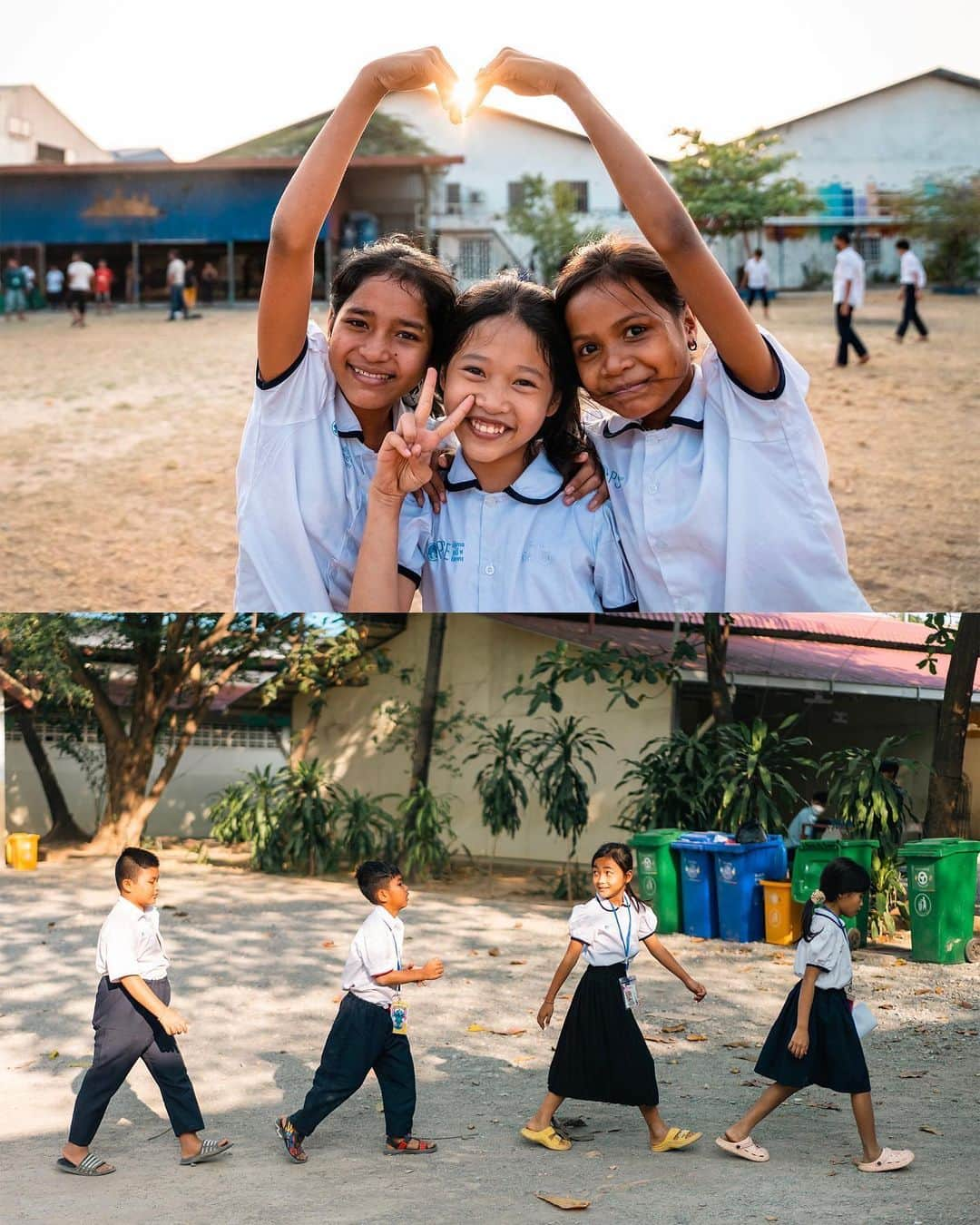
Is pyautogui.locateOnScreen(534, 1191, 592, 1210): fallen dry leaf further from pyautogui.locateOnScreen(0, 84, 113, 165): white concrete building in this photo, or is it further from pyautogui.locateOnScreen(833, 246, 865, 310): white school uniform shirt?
pyautogui.locateOnScreen(833, 246, 865, 310): white school uniform shirt

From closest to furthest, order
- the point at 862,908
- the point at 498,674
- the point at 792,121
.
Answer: the point at 862,908, the point at 498,674, the point at 792,121

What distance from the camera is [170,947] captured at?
12.9 feet

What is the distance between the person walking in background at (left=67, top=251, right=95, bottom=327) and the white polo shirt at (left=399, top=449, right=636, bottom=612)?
1023cm

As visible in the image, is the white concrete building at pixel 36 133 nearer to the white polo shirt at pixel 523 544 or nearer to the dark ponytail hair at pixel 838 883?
the white polo shirt at pixel 523 544

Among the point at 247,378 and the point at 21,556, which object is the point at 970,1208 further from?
the point at 247,378

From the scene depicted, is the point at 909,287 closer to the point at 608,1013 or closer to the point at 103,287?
the point at 103,287

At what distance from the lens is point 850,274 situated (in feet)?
37.2

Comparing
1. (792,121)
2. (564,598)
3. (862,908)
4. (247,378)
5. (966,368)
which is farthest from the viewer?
(247,378)

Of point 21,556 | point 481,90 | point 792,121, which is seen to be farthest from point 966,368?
point 481,90

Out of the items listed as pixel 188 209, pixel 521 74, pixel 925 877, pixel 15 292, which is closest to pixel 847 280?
pixel 188 209

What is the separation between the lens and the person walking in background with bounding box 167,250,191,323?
11.9 metres

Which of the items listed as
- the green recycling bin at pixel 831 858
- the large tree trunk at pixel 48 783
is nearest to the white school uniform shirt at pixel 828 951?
the green recycling bin at pixel 831 858

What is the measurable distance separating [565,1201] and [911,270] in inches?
408

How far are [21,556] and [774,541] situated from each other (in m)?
9.40
